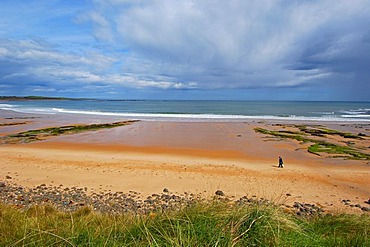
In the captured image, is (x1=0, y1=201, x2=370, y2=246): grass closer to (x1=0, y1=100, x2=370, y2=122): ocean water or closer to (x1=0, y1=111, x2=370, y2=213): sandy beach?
(x1=0, y1=111, x2=370, y2=213): sandy beach

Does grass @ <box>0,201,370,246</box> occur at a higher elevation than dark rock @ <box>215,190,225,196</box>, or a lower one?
higher

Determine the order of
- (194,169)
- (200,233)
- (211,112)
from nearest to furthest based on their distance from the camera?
1. (200,233)
2. (194,169)
3. (211,112)

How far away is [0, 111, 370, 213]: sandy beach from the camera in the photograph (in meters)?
8.81

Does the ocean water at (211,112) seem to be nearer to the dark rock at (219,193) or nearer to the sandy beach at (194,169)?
the sandy beach at (194,169)

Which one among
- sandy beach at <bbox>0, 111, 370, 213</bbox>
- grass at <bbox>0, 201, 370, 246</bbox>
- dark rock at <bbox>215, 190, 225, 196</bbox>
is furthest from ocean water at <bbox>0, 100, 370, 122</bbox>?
grass at <bbox>0, 201, 370, 246</bbox>

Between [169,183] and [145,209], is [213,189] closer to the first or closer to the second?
[169,183]

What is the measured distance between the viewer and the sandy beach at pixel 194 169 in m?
8.81

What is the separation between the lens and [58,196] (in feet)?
25.8

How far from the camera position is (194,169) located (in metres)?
11.5

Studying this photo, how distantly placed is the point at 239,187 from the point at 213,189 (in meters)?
1.00

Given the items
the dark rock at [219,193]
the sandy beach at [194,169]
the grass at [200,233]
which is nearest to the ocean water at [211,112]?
the sandy beach at [194,169]

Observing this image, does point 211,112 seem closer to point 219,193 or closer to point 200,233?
point 219,193

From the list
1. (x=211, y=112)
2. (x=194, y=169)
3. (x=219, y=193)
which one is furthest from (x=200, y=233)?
(x=211, y=112)

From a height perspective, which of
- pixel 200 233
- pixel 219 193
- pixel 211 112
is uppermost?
pixel 211 112
